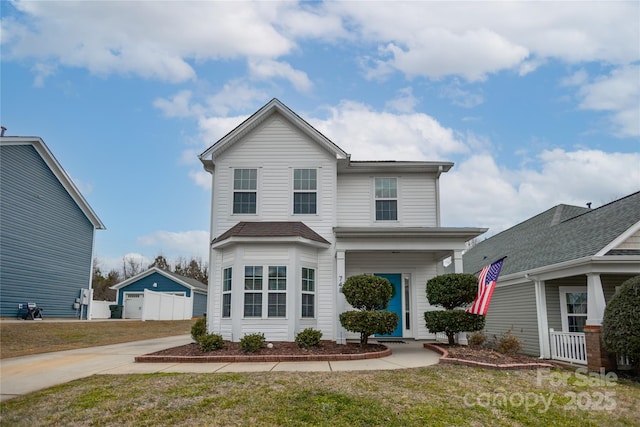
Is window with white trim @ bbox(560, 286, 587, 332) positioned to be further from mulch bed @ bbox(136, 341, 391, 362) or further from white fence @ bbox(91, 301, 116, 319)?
white fence @ bbox(91, 301, 116, 319)

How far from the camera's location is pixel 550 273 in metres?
12.4

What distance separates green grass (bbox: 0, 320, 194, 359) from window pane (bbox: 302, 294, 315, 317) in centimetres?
752

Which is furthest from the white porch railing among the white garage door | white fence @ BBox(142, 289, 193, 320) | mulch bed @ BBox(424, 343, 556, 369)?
the white garage door

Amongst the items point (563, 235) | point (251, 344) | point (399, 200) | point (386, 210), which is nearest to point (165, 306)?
point (386, 210)

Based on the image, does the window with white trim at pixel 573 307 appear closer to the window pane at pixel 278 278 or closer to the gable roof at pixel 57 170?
the window pane at pixel 278 278

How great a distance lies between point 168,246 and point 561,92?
51.8 m

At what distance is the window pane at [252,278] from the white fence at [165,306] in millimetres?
16823

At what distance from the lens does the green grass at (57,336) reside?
13289mm

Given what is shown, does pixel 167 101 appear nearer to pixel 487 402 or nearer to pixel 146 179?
pixel 146 179

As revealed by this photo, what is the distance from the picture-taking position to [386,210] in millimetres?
14906

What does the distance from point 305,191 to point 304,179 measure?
401 millimetres

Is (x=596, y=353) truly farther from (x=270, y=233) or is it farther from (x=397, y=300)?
(x=270, y=233)

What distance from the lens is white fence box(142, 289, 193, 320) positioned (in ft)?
90.0

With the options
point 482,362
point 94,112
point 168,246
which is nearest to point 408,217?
point 482,362
